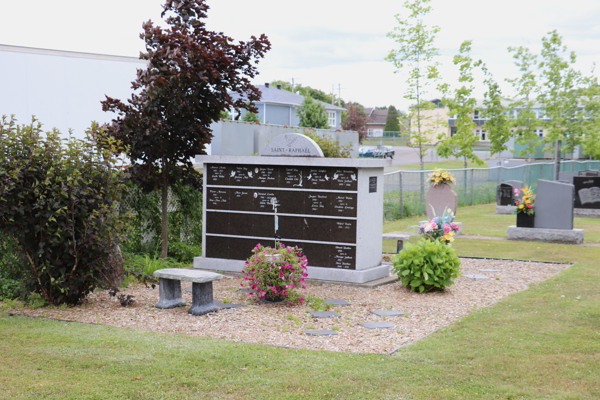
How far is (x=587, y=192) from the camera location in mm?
22125

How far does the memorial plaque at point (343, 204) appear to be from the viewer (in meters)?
10.0

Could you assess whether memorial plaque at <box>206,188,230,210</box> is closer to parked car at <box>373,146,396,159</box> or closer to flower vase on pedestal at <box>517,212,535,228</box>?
flower vase on pedestal at <box>517,212,535,228</box>

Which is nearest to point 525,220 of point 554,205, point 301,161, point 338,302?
point 554,205

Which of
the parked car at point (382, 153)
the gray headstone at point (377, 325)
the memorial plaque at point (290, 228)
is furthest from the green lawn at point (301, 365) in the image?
the parked car at point (382, 153)

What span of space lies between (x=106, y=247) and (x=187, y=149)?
12.0ft

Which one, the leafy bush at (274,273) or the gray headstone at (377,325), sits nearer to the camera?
the gray headstone at (377,325)

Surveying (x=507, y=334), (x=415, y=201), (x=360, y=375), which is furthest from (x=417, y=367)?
(x=415, y=201)

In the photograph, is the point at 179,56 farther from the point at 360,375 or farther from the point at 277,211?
the point at 360,375

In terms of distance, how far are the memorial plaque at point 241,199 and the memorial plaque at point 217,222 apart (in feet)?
0.68

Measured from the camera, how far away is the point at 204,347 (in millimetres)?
6188

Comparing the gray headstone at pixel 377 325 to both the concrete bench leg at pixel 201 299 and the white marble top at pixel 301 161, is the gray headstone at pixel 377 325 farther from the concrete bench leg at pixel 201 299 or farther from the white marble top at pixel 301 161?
the white marble top at pixel 301 161

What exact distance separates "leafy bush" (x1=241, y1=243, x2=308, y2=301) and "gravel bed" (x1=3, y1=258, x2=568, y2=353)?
0.18 m

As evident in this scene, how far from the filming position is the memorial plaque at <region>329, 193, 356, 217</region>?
1001cm

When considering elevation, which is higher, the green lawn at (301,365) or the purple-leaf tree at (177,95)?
the purple-leaf tree at (177,95)
